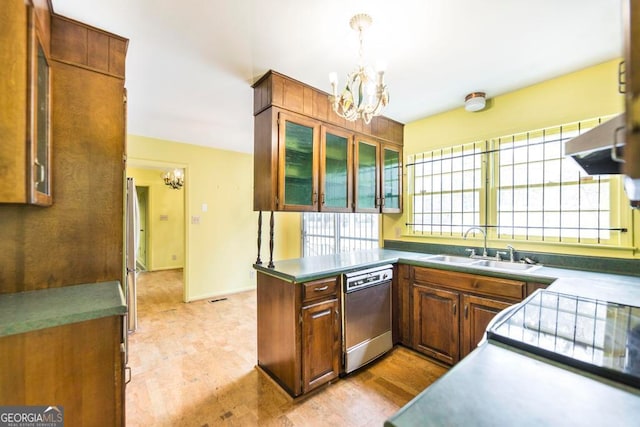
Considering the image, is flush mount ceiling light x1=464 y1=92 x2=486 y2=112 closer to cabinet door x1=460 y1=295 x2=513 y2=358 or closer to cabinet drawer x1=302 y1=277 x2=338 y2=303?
cabinet door x1=460 y1=295 x2=513 y2=358

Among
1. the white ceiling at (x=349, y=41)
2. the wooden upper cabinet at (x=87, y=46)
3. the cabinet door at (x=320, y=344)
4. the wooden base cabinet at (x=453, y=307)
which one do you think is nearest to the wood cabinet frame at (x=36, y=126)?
the wooden upper cabinet at (x=87, y=46)

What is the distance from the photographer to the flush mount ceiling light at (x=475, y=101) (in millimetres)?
Answer: 2484

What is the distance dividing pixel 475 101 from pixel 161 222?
21.6 ft

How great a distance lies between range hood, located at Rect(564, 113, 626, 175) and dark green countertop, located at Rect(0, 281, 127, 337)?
180cm

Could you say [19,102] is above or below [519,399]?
above

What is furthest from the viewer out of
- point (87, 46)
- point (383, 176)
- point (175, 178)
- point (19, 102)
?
point (175, 178)

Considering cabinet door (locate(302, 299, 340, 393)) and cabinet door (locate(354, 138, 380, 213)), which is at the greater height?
cabinet door (locate(354, 138, 380, 213))

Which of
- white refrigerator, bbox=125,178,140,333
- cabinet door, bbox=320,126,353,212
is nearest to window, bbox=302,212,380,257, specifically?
cabinet door, bbox=320,126,353,212

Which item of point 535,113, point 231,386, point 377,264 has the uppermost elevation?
point 535,113

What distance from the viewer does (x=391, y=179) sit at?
10.5 ft

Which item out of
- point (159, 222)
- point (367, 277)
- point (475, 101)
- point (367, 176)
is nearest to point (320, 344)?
point (367, 277)

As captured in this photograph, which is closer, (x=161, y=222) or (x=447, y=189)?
(x=447, y=189)

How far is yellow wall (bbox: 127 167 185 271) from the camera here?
622 centimetres

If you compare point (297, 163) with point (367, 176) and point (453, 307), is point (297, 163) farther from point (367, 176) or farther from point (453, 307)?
point (453, 307)
